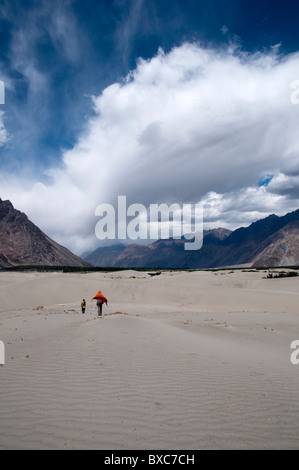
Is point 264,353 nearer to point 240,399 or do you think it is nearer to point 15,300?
point 240,399

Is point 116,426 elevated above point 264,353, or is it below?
above

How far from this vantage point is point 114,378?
6266 millimetres

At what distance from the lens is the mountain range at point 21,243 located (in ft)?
423

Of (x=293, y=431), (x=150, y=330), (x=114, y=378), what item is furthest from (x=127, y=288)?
(x=293, y=431)

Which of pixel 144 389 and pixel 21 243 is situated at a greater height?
pixel 21 243

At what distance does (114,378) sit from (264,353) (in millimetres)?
5732

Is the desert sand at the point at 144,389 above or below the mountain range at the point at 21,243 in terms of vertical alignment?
below

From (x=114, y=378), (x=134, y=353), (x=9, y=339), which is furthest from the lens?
(x=9, y=339)

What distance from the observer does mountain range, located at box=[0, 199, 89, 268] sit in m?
129

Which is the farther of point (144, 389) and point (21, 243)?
point (21, 243)

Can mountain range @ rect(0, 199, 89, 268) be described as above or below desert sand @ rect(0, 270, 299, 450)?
above

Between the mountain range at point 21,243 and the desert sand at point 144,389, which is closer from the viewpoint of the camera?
the desert sand at point 144,389

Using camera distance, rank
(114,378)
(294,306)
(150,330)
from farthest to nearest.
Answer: (294,306) < (150,330) < (114,378)

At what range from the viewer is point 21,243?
5374 inches
